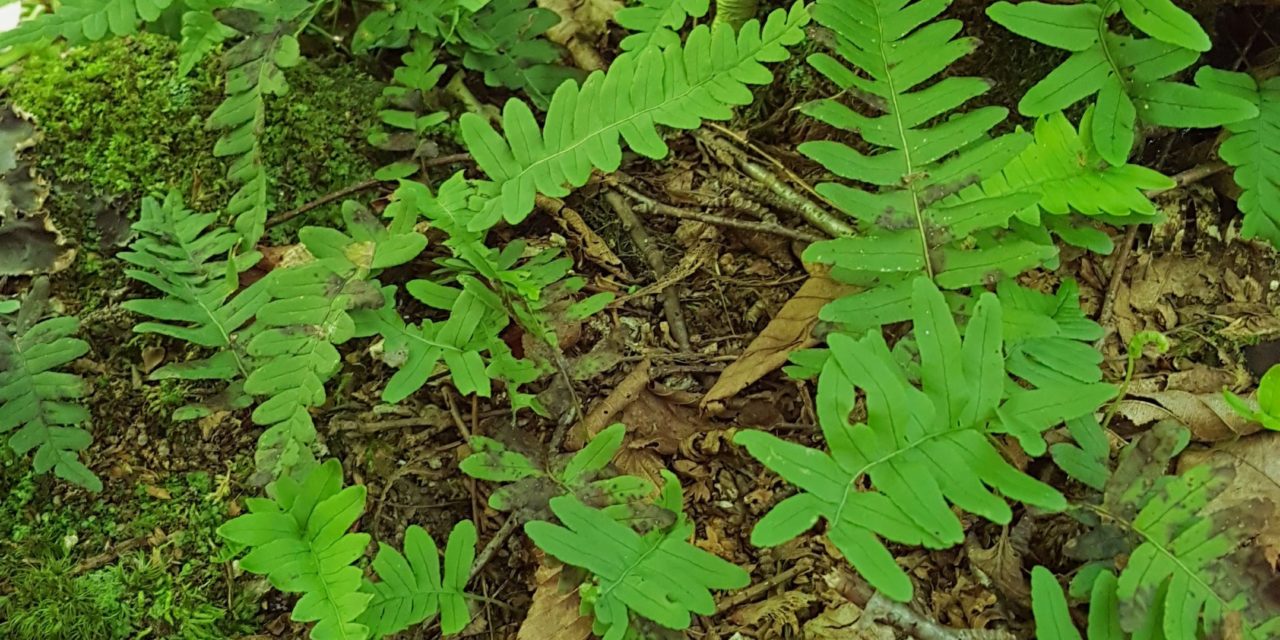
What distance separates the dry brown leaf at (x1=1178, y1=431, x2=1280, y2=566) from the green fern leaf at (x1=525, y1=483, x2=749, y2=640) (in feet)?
4.05

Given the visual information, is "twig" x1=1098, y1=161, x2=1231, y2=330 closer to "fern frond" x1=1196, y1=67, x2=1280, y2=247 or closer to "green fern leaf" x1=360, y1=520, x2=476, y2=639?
"fern frond" x1=1196, y1=67, x2=1280, y2=247

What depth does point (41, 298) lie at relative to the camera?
2.52 metres

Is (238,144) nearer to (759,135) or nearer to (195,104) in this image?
(195,104)

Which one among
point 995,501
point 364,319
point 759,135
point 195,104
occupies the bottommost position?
point 995,501

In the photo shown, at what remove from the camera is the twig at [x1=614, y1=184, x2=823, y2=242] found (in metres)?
2.62

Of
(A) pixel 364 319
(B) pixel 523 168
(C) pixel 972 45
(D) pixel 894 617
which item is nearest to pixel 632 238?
(B) pixel 523 168

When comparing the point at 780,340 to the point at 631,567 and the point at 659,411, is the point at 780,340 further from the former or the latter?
the point at 631,567

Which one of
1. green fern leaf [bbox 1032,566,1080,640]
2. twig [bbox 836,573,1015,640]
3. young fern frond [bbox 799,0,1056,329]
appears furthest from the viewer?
young fern frond [bbox 799,0,1056,329]

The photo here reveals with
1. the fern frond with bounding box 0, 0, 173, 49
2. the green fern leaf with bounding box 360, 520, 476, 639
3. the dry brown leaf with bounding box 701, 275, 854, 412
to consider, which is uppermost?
the fern frond with bounding box 0, 0, 173, 49

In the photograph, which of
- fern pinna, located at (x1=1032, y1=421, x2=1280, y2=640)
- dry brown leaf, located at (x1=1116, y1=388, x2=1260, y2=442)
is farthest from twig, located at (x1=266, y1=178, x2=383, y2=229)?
dry brown leaf, located at (x1=1116, y1=388, x2=1260, y2=442)

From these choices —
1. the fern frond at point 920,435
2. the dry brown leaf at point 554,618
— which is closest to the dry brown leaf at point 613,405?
the dry brown leaf at point 554,618

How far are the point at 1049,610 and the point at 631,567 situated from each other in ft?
2.98

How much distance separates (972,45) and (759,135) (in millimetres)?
787

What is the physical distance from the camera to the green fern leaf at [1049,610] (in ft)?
6.24
